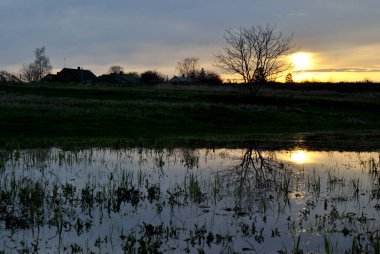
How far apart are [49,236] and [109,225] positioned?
52.8 inches

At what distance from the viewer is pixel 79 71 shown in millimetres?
134500

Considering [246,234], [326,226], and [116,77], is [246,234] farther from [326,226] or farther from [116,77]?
[116,77]

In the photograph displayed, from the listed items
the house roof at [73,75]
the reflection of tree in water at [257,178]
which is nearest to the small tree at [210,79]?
the house roof at [73,75]

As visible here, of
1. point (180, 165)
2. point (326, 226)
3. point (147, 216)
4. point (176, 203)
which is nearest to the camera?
point (326, 226)

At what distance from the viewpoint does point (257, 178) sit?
51.2 ft

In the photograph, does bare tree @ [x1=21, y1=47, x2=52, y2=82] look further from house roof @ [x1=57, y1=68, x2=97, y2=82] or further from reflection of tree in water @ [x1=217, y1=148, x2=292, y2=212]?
reflection of tree in water @ [x1=217, y1=148, x2=292, y2=212]

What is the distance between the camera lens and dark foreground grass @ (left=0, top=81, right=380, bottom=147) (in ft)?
98.3

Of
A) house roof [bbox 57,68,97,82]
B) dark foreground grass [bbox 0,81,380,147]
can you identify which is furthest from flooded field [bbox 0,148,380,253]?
house roof [bbox 57,68,97,82]

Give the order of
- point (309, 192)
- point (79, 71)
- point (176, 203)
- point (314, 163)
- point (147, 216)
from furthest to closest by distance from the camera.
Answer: point (79, 71) → point (314, 163) → point (309, 192) → point (176, 203) → point (147, 216)

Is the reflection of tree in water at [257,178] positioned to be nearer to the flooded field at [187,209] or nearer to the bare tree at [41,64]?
the flooded field at [187,209]

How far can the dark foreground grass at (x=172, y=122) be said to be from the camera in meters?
30.0

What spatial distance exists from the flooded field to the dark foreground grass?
1055 cm

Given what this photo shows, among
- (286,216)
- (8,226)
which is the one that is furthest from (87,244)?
(286,216)

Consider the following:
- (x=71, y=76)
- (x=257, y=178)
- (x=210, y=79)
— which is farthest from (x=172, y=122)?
(x=71, y=76)
